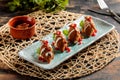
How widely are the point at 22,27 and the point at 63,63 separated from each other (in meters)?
0.25

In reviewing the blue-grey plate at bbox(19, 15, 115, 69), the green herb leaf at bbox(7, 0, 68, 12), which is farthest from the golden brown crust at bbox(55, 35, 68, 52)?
the green herb leaf at bbox(7, 0, 68, 12)

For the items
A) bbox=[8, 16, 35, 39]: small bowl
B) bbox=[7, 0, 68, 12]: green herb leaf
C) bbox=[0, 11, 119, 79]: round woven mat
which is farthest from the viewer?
bbox=[7, 0, 68, 12]: green herb leaf

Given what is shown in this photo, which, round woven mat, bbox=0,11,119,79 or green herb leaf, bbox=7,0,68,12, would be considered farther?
green herb leaf, bbox=7,0,68,12

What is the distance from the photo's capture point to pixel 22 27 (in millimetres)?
1280

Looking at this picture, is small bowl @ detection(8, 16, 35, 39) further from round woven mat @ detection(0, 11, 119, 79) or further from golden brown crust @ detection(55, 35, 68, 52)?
golden brown crust @ detection(55, 35, 68, 52)

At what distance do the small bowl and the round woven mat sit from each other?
0.8 inches

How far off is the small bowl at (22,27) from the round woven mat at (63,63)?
0.8 inches

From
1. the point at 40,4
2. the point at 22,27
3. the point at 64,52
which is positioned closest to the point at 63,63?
the point at 64,52

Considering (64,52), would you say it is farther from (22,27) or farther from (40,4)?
(40,4)

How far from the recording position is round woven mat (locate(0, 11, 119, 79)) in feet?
3.61

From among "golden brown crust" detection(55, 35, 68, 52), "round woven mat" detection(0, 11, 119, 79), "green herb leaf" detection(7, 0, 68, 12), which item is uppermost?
"green herb leaf" detection(7, 0, 68, 12)

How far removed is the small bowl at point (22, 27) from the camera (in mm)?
1262

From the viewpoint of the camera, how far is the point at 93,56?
3.87 ft

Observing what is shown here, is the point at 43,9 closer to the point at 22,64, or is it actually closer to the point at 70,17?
the point at 70,17
